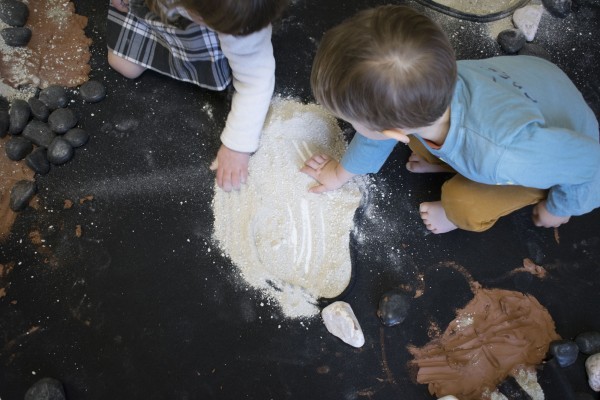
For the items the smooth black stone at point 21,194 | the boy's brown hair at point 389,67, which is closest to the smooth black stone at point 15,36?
the smooth black stone at point 21,194

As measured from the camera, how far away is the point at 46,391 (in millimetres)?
1159

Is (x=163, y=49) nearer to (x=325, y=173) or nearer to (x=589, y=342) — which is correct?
(x=325, y=173)

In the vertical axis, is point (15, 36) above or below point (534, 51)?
below

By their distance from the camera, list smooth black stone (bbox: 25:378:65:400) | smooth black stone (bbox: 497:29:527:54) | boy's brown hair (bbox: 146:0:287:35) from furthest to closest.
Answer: smooth black stone (bbox: 497:29:527:54) < smooth black stone (bbox: 25:378:65:400) < boy's brown hair (bbox: 146:0:287:35)

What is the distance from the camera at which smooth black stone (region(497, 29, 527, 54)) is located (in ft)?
4.83

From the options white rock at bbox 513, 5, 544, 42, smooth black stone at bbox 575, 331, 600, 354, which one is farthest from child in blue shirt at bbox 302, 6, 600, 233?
white rock at bbox 513, 5, 544, 42

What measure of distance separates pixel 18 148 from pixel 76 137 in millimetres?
133

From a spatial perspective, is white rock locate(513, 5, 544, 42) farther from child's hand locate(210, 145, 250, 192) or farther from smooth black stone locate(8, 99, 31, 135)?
smooth black stone locate(8, 99, 31, 135)

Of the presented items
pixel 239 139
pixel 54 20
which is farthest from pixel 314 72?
pixel 54 20

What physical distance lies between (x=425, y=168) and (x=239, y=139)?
1.49 ft

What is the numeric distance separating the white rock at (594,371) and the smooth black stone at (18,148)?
4.56 ft

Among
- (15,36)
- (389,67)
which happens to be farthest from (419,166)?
(15,36)

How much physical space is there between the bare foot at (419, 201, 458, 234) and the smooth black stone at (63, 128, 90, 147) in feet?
2.73

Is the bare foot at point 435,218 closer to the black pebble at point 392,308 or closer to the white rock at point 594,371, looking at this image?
the black pebble at point 392,308
